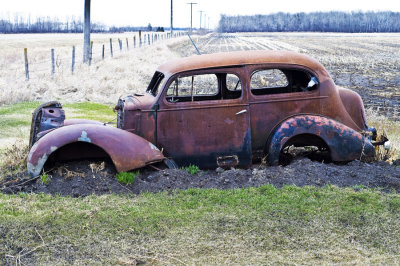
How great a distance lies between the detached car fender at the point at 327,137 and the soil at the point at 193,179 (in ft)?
0.79

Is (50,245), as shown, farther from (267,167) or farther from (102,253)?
(267,167)

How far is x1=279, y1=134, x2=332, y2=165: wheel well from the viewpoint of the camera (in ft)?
20.7

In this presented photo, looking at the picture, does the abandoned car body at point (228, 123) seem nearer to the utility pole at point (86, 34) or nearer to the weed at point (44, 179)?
the weed at point (44, 179)

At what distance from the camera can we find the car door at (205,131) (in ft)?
19.8

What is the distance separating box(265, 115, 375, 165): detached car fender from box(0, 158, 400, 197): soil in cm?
24

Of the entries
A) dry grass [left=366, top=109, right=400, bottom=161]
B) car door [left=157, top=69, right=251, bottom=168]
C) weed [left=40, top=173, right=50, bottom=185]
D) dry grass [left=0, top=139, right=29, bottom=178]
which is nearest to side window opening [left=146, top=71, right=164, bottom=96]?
car door [left=157, top=69, right=251, bottom=168]

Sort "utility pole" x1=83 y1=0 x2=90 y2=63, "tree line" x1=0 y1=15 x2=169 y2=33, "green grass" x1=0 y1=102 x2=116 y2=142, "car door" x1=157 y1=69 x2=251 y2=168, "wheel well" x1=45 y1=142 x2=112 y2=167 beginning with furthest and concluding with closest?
"tree line" x1=0 y1=15 x2=169 y2=33
"utility pole" x1=83 y1=0 x2=90 y2=63
"green grass" x1=0 y1=102 x2=116 y2=142
"car door" x1=157 y1=69 x2=251 y2=168
"wheel well" x1=45 y1=142 x2=112 y2=167

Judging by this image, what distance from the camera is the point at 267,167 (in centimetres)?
618

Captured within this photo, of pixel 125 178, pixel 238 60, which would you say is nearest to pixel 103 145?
pixel 125 178

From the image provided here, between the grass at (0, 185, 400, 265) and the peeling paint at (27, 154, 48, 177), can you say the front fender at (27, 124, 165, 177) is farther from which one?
the grass at (0, 185, 400, 265)

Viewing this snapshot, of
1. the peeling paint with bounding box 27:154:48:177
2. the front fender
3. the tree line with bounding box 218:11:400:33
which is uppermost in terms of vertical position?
the tree line with bounding box 218:11:400:33

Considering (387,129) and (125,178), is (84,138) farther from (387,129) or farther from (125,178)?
(387,129)

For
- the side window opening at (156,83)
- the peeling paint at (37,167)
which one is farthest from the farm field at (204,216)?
the side window opening at (156,83)

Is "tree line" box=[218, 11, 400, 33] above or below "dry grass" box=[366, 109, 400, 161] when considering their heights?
above
